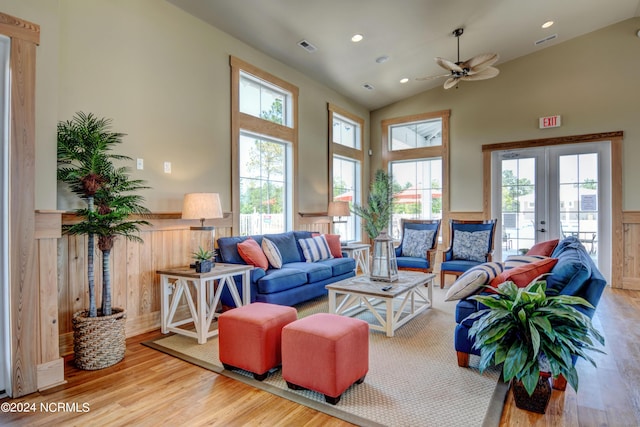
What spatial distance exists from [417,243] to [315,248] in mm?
1689

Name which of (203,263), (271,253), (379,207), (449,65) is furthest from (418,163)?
(203,263)

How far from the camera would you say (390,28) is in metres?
4.43

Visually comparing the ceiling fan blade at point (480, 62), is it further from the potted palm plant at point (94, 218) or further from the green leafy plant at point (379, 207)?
the potted palm plant at point (94, 218)

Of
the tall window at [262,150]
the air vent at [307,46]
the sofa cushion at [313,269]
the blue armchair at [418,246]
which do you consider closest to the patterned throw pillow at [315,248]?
the sofa cushion at [313,269]

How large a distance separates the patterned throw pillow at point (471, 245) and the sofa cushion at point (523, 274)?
261cm

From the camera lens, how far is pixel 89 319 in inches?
99.8

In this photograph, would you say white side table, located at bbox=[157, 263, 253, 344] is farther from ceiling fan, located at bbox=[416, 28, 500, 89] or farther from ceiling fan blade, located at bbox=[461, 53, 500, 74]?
ceiling fan blade, located at bbox=[461, 53, 500, 74]

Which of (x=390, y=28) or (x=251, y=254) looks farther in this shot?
(x=390, y=28)

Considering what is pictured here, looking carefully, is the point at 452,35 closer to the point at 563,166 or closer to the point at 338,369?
the point at 563,166

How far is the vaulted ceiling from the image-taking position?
3.89 metres

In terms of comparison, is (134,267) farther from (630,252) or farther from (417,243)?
(630,252)

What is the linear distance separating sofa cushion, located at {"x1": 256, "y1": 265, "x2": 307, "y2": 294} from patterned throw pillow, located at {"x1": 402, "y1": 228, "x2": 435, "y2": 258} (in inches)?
81.9

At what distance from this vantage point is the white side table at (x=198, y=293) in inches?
120

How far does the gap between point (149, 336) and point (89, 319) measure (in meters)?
0.82
